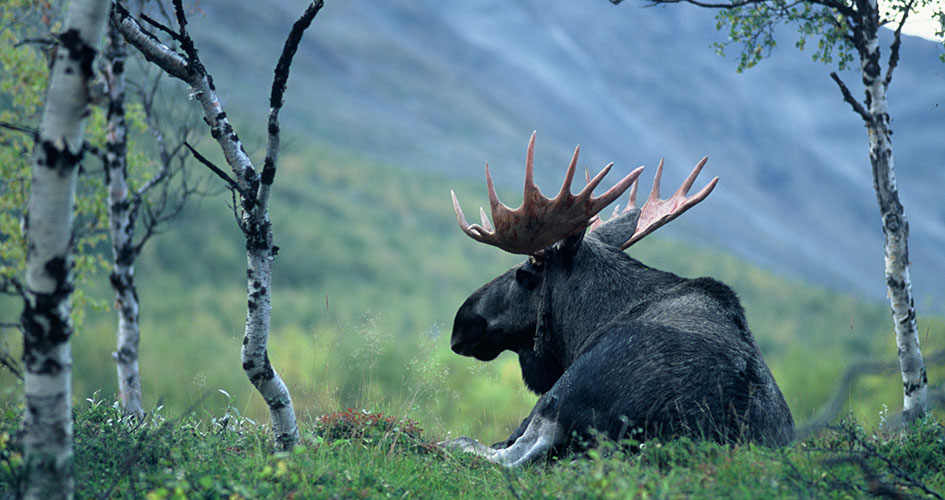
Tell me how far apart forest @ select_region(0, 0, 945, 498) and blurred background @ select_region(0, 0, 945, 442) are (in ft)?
0.55

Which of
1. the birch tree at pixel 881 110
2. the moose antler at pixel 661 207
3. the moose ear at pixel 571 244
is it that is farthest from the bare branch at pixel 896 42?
the moose ear at pixel 571 244

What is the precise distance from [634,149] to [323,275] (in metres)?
81.7

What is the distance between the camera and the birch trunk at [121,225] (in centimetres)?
875

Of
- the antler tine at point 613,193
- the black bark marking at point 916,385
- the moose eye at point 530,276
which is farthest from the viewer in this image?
the black bark marking at point 916,385

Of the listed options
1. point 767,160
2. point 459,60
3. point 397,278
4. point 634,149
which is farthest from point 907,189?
point 397,278

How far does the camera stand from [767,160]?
134 meters

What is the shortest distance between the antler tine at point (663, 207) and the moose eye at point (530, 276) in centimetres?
101

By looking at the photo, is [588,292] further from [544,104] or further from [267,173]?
[544,104]

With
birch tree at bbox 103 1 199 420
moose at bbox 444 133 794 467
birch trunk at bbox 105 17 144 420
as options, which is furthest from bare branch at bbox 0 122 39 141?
birch trunk at bbox 105 17 144 420

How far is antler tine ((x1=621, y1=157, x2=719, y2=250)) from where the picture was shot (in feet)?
23.8

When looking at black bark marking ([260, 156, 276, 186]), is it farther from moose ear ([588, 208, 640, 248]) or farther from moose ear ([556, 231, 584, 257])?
moose ear ([588, 208, 640, 248])

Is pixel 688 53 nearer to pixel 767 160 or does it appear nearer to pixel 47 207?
pixel 767 160

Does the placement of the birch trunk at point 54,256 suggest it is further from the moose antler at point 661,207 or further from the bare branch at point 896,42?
the bare branch at point 896,42

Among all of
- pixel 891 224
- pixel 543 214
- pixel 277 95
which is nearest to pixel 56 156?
pixel 277 95
